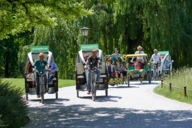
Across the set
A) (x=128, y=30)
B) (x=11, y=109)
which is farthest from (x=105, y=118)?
(x=128, y=30)

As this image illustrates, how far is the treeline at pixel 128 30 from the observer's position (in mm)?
32000

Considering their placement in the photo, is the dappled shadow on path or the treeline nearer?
the dappled shadow on path

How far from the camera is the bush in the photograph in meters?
9.29

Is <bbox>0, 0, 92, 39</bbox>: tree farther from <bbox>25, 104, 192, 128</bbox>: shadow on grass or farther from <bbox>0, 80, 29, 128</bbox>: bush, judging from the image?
<bbox>0, 80, 29, 128</bbox>: bush

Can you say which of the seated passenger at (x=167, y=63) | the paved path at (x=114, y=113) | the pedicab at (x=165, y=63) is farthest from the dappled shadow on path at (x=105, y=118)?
the seated passenger at (x=167, y=63)

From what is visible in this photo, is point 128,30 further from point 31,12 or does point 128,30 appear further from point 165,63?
point 31,12

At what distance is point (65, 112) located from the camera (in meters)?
12.9

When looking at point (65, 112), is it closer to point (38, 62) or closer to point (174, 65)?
point (38, 62)

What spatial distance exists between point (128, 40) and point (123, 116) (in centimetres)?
2421

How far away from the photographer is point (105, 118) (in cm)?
1125

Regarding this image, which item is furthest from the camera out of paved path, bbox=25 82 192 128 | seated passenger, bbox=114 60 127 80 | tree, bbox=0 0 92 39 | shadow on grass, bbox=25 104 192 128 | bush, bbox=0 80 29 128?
seated passenger, bbox=114 60 127 80

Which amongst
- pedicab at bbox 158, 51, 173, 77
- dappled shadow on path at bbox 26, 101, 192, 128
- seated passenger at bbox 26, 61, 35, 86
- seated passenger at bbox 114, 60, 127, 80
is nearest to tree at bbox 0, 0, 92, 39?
seated passenger at bbox 26, 61, 35, 86

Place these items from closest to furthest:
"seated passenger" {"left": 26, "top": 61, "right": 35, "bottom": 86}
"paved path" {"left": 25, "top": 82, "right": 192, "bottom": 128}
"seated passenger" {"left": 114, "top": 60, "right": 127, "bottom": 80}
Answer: "paved path" {"left": 25, "top": 82, "right": 192, "bottom": 128} → "seated passenger" {"left": 26, "top": 61, "right": 35, "bottom": 86} → "seated passenger" {"left": 114, "top": 60, "right": 127, "bottom": 80}

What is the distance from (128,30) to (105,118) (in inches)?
932
